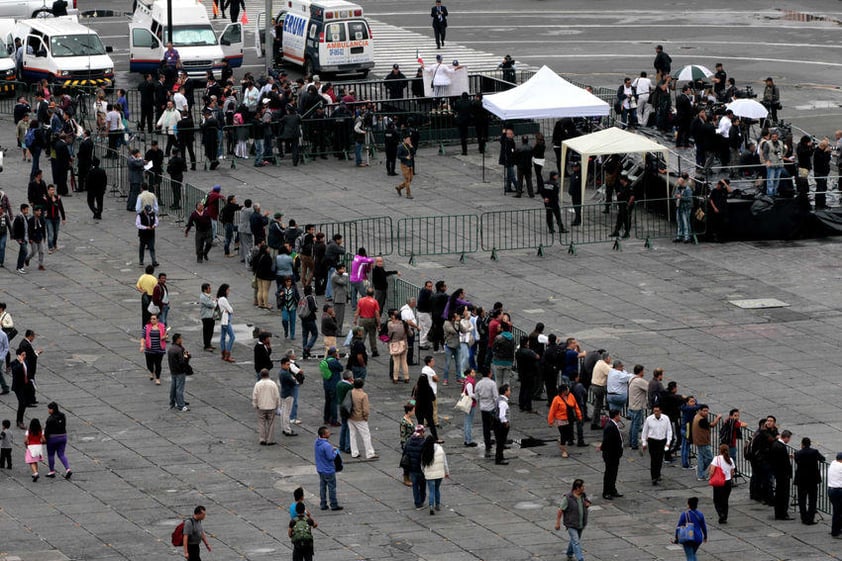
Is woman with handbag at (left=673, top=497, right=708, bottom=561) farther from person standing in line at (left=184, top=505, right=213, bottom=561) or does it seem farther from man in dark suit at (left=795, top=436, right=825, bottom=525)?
person standing in line at (left=184, top=505, right=213, bottom=561)

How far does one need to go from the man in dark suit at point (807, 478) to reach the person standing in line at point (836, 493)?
0.24 metres

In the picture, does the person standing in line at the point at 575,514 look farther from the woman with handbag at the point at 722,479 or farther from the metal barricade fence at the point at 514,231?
the metal barricade fence at the point at 514,231

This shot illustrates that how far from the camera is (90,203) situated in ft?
140

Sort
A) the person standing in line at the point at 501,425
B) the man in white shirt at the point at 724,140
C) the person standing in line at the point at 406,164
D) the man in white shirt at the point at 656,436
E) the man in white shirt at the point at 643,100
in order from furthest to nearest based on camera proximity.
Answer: the man in white shirt at the point at 643,100, the man in white shirt at the point at 724,140, the person standing in line at the point at 406,164, the person standing in line at the point at 501,425, the man in white shirt at the point at 656,436

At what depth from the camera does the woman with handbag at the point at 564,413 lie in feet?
97.9

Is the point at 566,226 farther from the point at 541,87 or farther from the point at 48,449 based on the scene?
the point at 48,449

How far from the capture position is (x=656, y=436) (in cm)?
2870

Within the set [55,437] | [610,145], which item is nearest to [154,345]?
[55,437]

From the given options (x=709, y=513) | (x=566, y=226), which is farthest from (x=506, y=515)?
(x=566, y=226)

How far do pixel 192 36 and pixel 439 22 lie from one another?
8.73 metres

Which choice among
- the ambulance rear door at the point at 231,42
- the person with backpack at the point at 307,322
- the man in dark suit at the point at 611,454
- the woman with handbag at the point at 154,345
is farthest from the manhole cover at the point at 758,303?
the ambulance rear door at the point at 231,42

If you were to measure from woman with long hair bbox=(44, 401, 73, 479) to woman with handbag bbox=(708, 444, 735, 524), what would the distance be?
9.40 m

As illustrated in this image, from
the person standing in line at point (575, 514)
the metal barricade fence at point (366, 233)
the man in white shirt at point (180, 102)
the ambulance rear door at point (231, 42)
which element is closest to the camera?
the person standing in line at point (575, 514)

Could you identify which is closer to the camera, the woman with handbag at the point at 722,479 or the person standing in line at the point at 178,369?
the woman with handbag at the point at 722,479
